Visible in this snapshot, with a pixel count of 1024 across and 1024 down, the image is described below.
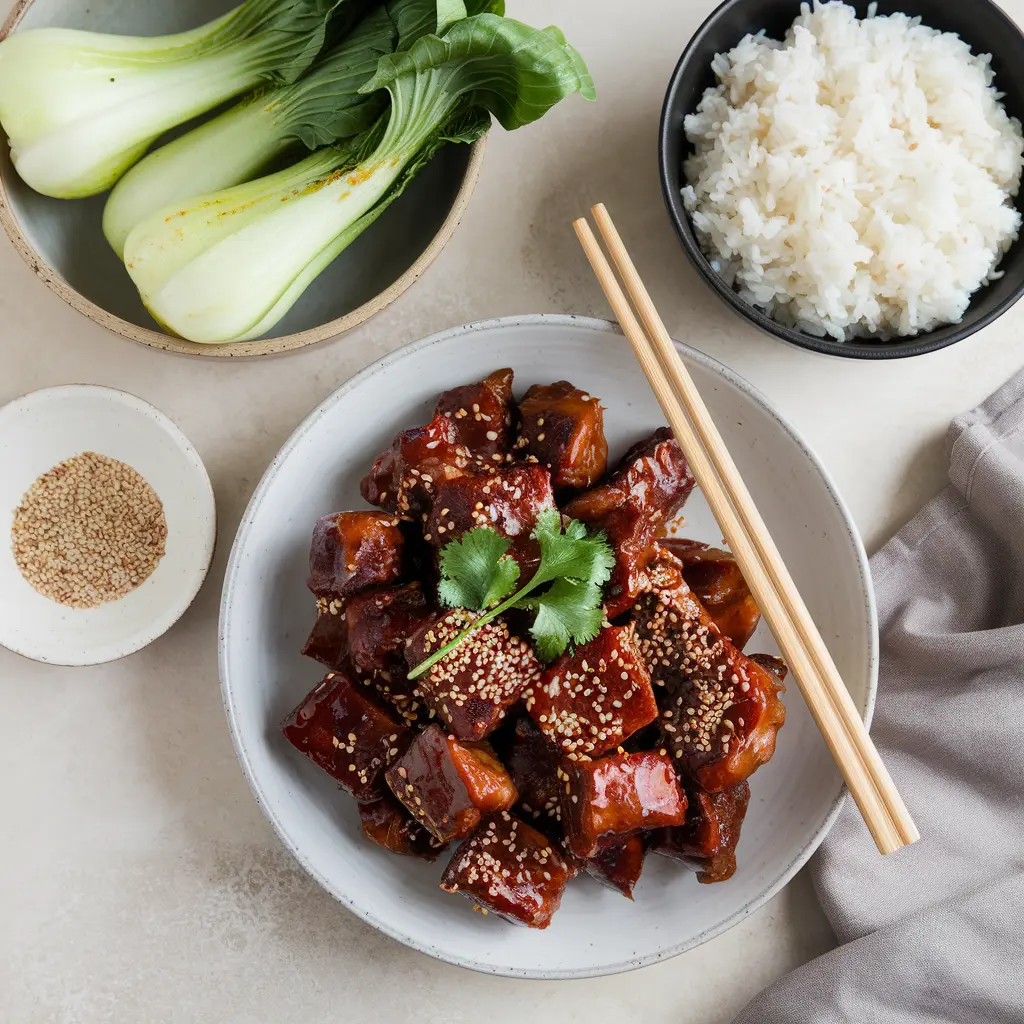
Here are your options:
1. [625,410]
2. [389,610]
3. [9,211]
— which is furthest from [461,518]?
[9,211]

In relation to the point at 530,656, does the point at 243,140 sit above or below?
above

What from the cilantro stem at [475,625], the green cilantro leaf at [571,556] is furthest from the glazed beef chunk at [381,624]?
the green cilantro leaf at [571,556]

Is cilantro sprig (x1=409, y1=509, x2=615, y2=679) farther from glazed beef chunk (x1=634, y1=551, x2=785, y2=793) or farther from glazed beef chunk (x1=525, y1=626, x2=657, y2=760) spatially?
glazed beef chunk (x1=634, y1=551, x2=785, y2=793)

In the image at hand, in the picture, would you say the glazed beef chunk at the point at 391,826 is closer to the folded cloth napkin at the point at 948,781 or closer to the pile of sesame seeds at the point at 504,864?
the pile of sesame seeds at the point at 504,864

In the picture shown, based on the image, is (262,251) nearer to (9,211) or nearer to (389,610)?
(9,211)

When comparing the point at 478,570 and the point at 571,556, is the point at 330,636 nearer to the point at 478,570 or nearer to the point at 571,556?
the point at 478,570

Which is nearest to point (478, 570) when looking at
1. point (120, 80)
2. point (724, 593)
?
point (724, 593)

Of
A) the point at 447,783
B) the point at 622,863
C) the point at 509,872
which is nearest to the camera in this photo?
the point at 447,783
